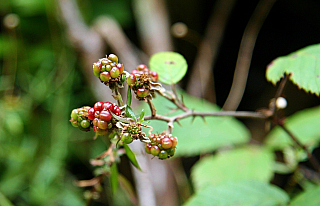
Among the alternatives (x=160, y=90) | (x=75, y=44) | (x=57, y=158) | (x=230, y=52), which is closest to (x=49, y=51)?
(x=75, y=44)

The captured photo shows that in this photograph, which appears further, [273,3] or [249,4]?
[249,4]

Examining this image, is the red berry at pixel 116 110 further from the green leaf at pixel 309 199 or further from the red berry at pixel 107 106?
the green leaf at pixel 309 199

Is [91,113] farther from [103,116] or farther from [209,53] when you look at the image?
[209,53]

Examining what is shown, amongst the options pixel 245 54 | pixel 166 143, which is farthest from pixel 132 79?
pixel 245 54

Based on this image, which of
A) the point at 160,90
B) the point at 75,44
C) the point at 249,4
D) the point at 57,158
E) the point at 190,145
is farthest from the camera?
the point at 249,4

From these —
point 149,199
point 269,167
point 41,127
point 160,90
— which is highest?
point 160,90

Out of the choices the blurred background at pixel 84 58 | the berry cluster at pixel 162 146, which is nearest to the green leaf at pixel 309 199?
the berry cluster at pixel 162 146

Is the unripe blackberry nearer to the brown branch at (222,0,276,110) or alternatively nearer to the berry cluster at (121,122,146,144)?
the berry cluster at (121,122,146,144)

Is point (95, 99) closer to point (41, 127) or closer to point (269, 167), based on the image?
point (41, 127)
